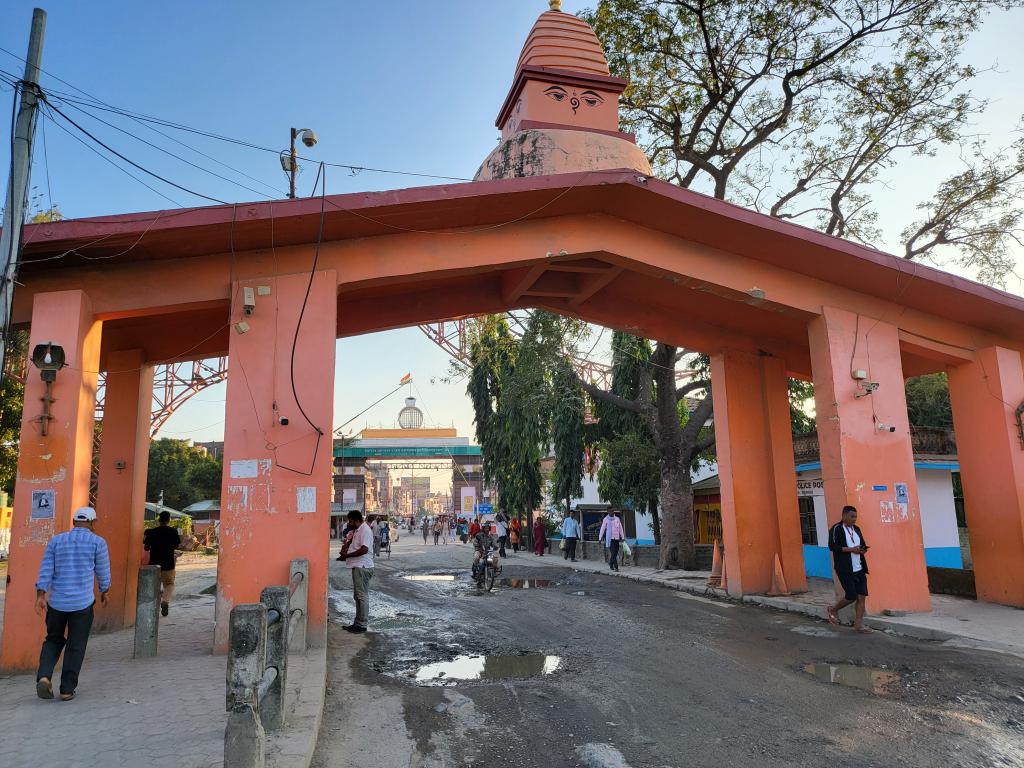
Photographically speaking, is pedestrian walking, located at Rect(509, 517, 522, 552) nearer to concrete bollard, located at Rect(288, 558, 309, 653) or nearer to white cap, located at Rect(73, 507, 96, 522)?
concrete bollard, located at Rect(288, 558, 309, 653)

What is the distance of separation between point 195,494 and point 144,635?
127ft

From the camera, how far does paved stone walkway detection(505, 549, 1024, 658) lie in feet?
29.5

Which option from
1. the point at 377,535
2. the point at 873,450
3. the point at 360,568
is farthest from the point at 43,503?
the point at 377,535

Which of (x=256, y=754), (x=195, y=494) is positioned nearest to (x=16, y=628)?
(x=256, y=754)

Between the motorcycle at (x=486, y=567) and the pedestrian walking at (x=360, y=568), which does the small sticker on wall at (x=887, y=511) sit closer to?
the motorcycle at (x=486, y=567)

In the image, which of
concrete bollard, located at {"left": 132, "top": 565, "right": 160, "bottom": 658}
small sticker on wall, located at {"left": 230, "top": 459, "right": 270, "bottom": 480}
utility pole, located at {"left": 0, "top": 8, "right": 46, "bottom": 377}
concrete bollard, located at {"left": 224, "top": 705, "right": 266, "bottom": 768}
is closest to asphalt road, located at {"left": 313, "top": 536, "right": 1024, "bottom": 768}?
concrete bollard, located at {"left": 224, "top": 705, "right": 266, "bottom": 768}

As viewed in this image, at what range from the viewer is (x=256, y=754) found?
384cm

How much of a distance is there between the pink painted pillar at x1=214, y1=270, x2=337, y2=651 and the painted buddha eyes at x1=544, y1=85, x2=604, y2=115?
8497 mm

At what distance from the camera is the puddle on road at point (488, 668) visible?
7.23 metres

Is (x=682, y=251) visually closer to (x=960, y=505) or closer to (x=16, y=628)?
(x=16, y=628)

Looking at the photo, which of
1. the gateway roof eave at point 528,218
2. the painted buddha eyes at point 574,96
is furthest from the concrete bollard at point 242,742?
the painted buddha eyes at point 574,96

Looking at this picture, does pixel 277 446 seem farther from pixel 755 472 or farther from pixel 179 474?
pixel 179 474

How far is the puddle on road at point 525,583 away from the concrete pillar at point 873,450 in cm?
713

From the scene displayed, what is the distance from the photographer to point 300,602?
8.19 meters
